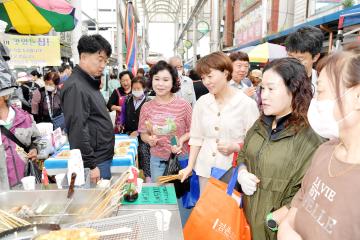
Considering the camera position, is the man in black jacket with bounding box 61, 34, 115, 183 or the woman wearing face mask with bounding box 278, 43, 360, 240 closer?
the woman wearing face mask with bounding box 278, 43, 360, 240

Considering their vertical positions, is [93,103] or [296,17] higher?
[296,17]

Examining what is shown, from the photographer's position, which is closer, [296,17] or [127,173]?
[127,173]

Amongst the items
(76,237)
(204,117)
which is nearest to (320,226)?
(76,237)

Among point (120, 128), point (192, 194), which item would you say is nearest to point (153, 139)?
point (192, 194)

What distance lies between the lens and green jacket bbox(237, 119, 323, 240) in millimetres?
1787

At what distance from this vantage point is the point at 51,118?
684 cm

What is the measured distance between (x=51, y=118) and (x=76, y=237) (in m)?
5.95

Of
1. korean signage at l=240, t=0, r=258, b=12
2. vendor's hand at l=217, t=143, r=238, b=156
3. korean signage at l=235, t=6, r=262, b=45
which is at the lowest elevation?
vendor's hand at l=217, t=143, r=238, b=156

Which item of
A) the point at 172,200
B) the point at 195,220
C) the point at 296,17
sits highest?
the point at 296,17

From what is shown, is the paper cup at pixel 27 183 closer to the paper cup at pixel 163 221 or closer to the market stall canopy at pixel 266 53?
the paper cup at pixel 163 221

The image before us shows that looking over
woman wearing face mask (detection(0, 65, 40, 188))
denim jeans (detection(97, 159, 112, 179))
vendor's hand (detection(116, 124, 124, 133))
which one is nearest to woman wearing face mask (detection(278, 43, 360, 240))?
denim jeans (detection(97, 159, 112, 179))

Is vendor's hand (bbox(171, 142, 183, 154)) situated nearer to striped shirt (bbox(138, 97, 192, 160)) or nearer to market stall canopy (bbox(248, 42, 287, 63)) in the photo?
striped shirt (bbox(138, 97, 192, 160))

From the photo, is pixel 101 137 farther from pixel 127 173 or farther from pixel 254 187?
pixel 254 187

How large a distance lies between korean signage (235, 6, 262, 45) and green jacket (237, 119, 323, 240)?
15.2m
